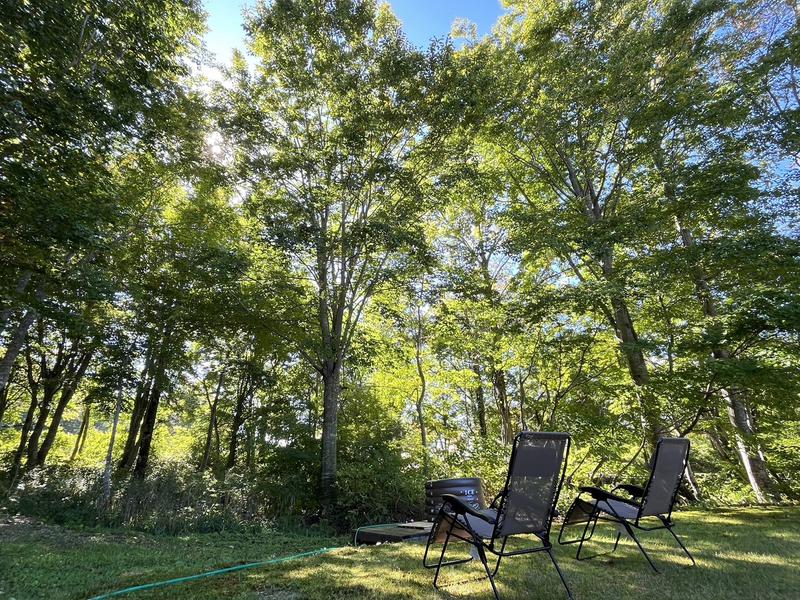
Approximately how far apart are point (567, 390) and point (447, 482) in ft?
11.4

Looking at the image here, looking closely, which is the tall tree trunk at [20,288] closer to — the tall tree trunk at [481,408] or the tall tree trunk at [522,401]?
the tall tree trunk at [522,401]

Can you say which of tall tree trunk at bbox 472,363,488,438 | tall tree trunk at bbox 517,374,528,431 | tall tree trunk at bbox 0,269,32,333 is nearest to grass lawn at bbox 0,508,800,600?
tall tree trunk at bbox 0,269,32,333

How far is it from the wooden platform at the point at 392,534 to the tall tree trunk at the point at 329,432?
204 centimetres

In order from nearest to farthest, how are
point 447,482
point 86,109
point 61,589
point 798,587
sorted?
point 798,587, point 61,589, point 86,109, point 447,482

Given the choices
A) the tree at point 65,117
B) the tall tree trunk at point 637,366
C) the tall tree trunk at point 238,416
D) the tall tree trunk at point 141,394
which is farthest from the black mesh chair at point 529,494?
the tall tree trunk at point 238,416

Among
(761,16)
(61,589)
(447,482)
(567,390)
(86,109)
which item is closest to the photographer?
(61,589)

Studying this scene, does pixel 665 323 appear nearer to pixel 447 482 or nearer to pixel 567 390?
pixel 567 390

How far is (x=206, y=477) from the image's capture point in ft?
24.7

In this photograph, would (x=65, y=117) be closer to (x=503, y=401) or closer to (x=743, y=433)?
(x=503, y=401)

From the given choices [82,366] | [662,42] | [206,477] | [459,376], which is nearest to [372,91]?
[662,42]

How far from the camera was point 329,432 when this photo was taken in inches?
287

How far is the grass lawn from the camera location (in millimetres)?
2447

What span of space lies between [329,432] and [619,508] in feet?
17.3

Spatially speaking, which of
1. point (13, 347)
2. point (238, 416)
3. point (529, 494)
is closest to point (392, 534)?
point (529, 494)
